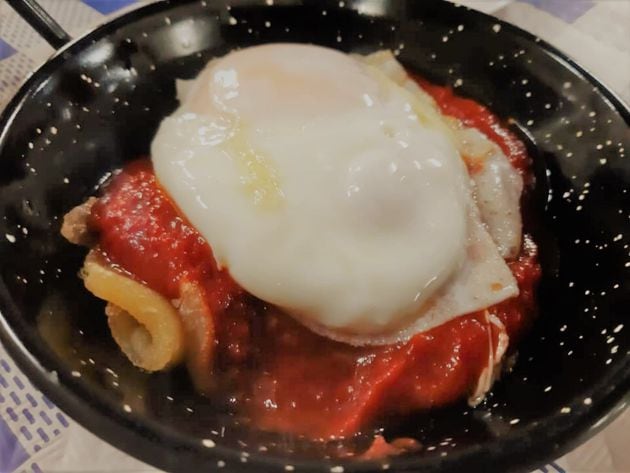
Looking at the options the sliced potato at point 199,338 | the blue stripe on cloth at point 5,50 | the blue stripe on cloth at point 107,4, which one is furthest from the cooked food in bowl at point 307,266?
the blue stripe on cloth at point 107,4

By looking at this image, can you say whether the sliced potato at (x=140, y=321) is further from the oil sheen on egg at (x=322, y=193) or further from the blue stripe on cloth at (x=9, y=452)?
the blue stripe on cloth at (x=9, y=452)

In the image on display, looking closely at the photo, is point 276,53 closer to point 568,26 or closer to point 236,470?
point 236,470

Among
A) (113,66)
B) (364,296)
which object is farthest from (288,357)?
(113,66)

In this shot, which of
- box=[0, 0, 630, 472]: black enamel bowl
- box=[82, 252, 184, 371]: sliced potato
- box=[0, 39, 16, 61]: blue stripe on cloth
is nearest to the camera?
box=[0, 0, 630, 472]: black enamel bowl

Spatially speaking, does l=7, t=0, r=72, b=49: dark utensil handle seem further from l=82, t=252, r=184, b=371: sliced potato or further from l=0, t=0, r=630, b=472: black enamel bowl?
l=82, t=252, r=184, b=371: sliced potato

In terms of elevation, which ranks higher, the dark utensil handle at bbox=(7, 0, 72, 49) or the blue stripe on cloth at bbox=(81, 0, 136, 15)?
the dark utensil handle at bbox=(7, 0, 72, 49)

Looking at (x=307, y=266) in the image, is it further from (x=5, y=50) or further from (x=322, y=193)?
(x=5, y=50)

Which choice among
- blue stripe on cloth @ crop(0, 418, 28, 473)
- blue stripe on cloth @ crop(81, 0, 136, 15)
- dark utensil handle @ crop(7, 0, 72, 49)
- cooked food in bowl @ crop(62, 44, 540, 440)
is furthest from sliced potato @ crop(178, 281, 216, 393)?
blue stripe on cloth @ crop(81, 0, 136, 15)

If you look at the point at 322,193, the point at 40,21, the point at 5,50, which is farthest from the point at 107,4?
the point at 322,193
